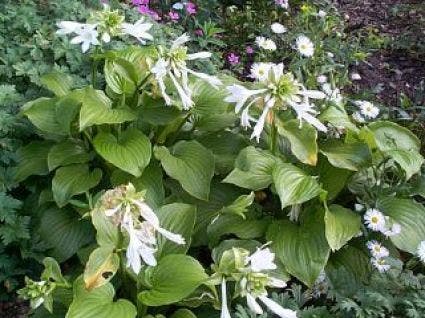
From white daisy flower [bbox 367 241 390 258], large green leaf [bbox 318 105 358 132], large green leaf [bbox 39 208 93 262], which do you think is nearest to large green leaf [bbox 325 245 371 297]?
white daisy flower [bbox 367 241 390 258]

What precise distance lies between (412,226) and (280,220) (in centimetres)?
57

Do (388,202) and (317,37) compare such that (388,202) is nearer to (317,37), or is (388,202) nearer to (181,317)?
(181,317)

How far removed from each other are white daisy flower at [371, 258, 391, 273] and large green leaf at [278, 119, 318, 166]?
0.46 m

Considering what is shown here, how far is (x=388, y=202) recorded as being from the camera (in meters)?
2.97

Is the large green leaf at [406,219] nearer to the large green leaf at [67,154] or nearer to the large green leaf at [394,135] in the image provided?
the large green leaf at [394,135]

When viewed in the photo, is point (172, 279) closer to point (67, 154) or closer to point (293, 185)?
point (293, 185)

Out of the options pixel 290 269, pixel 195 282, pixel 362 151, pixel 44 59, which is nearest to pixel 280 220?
pixel 290 269

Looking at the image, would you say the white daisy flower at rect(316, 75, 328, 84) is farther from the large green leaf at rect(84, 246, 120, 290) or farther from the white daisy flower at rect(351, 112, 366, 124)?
the large green leaf at rect(84, 246, 120, 290)

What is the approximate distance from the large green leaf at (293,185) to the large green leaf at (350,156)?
149mm

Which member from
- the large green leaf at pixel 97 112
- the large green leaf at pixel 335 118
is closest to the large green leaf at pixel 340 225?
the large green leaf at pixel 335 118

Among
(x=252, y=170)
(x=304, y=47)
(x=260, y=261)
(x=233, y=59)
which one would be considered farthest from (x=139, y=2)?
(x=260, y=261)

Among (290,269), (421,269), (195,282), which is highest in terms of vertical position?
(195,282)

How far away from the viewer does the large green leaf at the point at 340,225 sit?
2.73 m

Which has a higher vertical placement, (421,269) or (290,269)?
(290,269)
